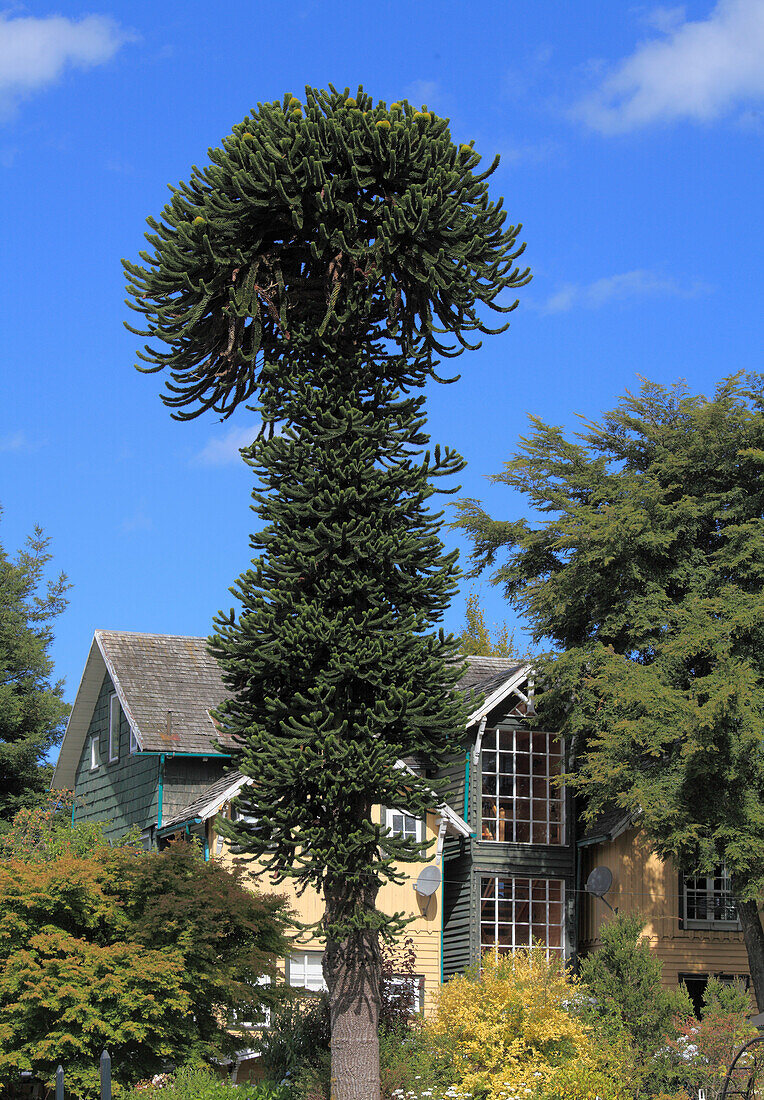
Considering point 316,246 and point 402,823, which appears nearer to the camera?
point 316,246

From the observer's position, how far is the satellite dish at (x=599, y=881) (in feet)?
80.0

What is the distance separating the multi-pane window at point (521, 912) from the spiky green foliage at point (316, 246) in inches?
564

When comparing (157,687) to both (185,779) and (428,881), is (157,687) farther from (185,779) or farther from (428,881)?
(428,881)

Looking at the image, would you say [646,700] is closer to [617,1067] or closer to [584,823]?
[584,823]

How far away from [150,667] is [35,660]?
10.9 meters

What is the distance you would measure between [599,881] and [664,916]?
7.07ft

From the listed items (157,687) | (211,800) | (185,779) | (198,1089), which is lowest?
(198,1089)

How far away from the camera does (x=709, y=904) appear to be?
1030 inches

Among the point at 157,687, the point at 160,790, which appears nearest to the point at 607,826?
the point at 160,790

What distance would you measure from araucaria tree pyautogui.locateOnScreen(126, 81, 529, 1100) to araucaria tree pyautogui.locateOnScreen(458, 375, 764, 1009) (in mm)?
8904

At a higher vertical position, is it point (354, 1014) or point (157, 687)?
point (157, 687)

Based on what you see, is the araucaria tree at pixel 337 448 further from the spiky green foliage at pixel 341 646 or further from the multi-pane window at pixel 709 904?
the multi-pane window at pixel 709 904

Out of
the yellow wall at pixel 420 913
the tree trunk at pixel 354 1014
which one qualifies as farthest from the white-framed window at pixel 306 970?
the tree trunk at pixel 354 1014

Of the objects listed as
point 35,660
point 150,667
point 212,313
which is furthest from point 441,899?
point 35,660
